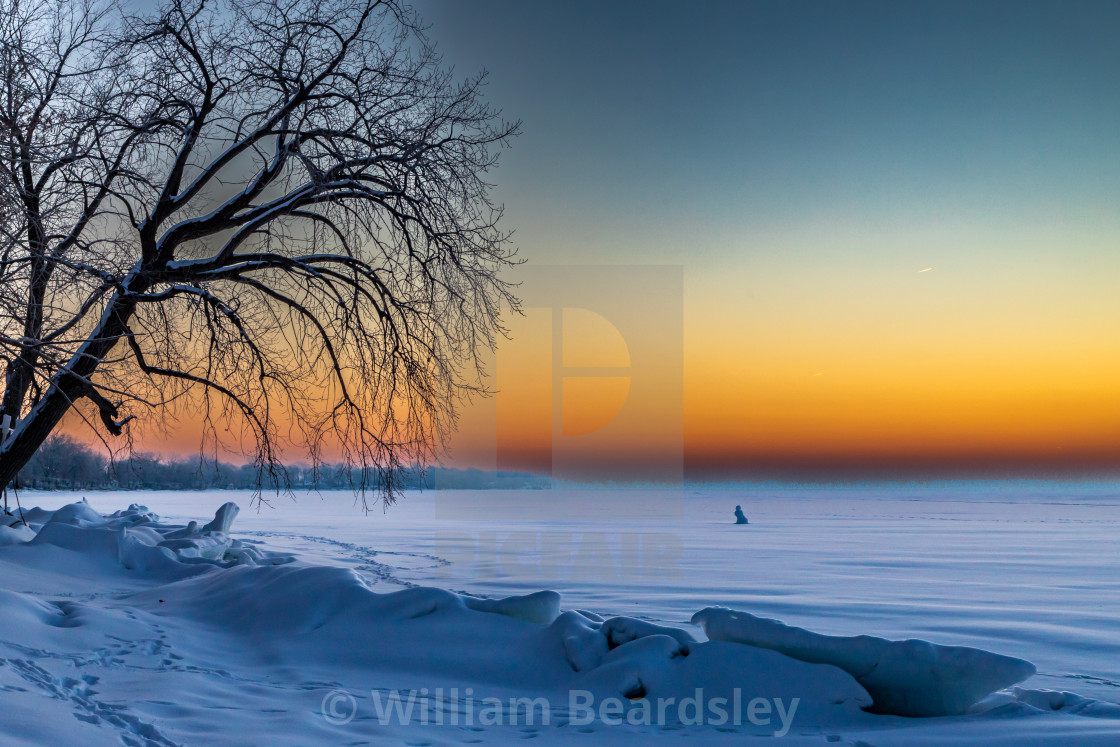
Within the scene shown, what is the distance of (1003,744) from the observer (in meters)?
3.01

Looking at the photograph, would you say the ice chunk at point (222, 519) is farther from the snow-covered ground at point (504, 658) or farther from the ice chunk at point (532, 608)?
the ice chunk at point (532, 608)

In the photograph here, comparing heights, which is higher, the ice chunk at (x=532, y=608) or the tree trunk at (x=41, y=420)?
the tree trunk at (x=41, y=420)

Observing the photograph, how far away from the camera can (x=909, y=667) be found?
3887mm

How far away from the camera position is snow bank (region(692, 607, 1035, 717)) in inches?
147

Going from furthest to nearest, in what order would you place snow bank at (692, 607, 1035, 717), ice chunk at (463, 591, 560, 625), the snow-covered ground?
ice chunk at (463, 591, 560, 625)
snow bank at (692, 607, 1035, 717)
the snow-covered ground

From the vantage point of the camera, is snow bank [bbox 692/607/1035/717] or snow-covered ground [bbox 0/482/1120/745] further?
snow bank [bbox 692/607/1035/717]

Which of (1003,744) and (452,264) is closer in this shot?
(1003,744)

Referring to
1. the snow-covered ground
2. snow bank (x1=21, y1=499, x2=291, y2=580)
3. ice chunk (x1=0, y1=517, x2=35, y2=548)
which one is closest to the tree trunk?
the snow-covered ground

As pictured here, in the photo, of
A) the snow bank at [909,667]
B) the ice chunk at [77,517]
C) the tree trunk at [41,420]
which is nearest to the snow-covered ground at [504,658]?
the snow bank at [909,667]

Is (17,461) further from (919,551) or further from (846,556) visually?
(919,551)

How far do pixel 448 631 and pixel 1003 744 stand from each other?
3281 mm

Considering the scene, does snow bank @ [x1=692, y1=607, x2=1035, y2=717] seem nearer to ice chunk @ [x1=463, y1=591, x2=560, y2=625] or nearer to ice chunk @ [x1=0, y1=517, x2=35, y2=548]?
ice chunk @ [x1=463, y1=591, x2=560, y2=625]

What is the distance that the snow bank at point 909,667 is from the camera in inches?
147

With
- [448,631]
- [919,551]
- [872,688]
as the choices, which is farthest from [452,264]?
[919,551]
